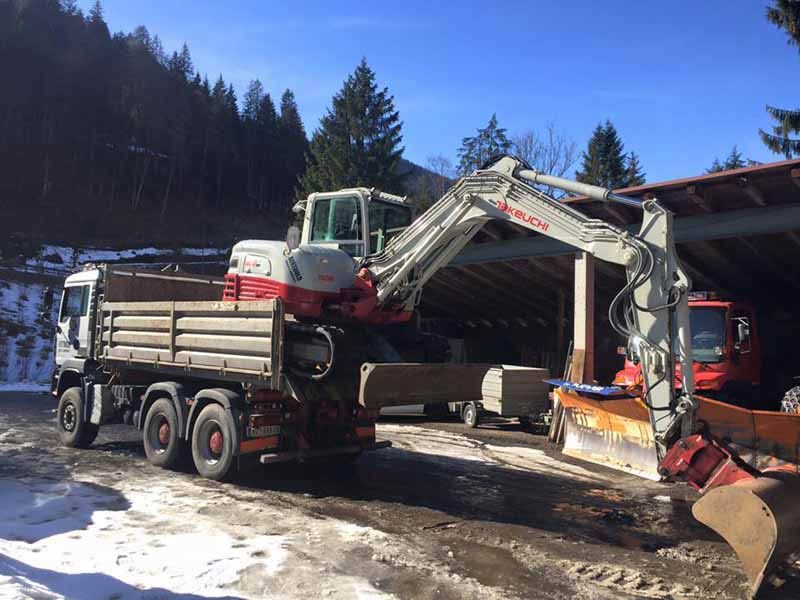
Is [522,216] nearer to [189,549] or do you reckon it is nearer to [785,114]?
[189,549]

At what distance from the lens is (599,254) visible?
21.7ft

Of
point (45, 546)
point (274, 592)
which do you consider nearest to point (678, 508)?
point (274, 592)

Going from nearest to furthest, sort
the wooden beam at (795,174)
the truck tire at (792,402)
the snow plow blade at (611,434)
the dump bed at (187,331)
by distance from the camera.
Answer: the dump bed at (187,331)
the snow plow blade at (611,434)
the truck tire at (792,402)
the wooden beam at (795,174)

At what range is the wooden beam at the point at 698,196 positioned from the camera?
36.7 ft

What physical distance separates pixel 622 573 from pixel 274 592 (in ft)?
9.41

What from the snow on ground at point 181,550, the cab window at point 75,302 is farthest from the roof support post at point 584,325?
the cab window at point 75,302

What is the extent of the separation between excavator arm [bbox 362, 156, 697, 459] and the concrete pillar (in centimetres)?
521

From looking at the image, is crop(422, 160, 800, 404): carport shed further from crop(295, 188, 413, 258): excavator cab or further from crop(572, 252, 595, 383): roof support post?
crop(295, 188, 413, 258): excavator cab

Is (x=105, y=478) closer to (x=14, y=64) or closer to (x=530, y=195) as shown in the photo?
(x=530, y=195)

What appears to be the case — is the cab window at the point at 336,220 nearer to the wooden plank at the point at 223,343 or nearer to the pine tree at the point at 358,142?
the wooden plank at the point at 223,343

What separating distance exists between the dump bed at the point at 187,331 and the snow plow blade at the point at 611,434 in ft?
16.3

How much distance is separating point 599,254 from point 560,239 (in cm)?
54

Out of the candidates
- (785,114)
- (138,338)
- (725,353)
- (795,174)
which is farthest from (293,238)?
(785,114)

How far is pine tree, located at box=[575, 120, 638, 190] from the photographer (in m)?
45.8
